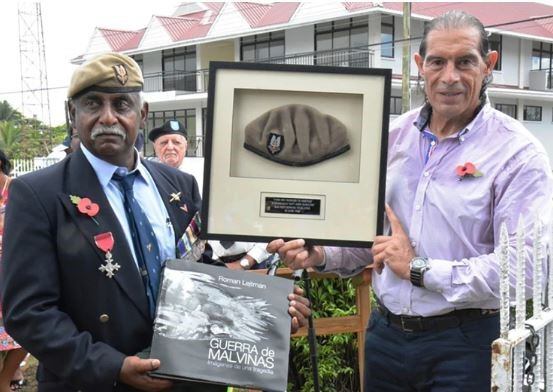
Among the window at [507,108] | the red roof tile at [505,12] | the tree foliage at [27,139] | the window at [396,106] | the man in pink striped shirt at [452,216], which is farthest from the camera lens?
the tree foliage at [27,139]

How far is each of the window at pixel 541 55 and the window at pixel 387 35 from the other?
9097 millimetres

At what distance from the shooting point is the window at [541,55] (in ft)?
101

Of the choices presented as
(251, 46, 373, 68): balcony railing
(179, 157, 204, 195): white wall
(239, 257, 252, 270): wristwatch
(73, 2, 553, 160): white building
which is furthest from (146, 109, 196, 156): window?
(239, 257, 252, 270): wristwatch

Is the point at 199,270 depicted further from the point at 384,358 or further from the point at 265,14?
the point at 265,14

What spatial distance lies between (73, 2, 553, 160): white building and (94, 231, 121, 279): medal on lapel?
23.0 meters

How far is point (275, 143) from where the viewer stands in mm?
2301

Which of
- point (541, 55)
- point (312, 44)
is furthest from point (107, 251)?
point (541, 55)

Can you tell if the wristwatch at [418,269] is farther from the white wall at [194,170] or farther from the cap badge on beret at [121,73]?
the cap badge on beret at [121,73]

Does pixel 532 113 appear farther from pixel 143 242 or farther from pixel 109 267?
pixel 109 267

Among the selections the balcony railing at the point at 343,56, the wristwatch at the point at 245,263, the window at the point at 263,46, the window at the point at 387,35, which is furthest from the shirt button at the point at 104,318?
the window at the point at 263,46

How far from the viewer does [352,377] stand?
14.6ft

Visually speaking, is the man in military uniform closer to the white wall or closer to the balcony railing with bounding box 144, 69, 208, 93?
the white wall

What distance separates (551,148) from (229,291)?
3277 cm

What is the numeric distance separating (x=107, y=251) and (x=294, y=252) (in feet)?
2.25
